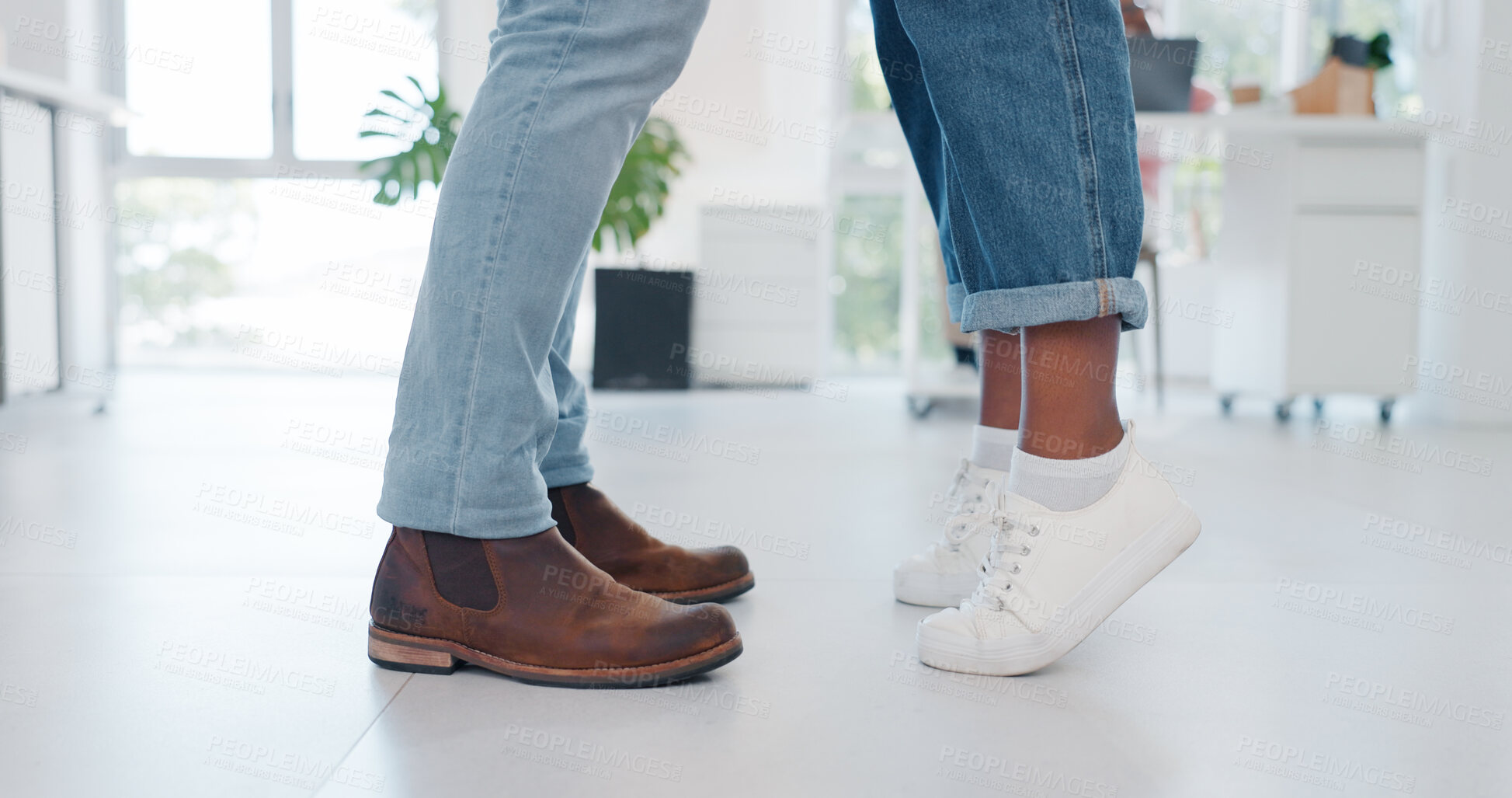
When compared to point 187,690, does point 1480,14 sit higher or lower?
higher

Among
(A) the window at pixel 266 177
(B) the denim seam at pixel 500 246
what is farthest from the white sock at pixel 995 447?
(A) the window at pixel 266 177

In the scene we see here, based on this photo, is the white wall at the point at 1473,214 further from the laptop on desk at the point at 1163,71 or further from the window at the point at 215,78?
the window at the point at 215,78

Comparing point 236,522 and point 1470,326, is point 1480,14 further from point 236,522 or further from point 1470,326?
point 236,522

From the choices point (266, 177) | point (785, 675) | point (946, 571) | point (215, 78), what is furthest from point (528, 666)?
point (215, 78)

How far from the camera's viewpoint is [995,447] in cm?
95

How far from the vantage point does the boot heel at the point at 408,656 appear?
716mm

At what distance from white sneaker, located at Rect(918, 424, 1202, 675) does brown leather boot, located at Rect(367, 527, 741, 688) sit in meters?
0.17

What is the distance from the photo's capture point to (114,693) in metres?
0.67

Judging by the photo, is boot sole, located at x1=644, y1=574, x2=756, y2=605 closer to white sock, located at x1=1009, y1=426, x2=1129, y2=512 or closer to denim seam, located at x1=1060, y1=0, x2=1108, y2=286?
white sock, located at x1=1009, y1=426, x2=1129, y2=512

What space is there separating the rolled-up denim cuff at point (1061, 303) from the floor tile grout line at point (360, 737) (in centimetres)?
47

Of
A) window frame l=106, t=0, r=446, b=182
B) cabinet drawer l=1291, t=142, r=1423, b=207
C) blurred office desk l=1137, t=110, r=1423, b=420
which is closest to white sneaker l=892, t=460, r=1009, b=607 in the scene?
blurred office desk l=1137, t=110, r=1423, b=420

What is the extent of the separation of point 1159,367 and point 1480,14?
4.05ft

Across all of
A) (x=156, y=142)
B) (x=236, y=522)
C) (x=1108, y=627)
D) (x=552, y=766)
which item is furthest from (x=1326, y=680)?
(x=156, y=142)

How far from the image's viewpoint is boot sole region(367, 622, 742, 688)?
0.69 metres
